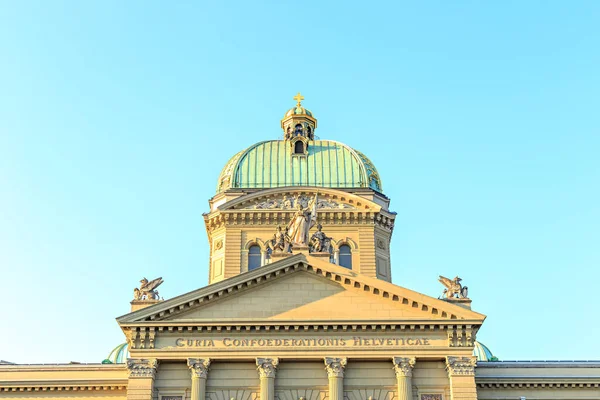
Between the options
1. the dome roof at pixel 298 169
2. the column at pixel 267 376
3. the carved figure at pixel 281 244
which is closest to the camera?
the column at pixel 267 376

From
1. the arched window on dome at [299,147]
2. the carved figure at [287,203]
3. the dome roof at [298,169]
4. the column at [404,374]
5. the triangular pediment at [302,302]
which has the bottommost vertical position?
the column at [404,374]

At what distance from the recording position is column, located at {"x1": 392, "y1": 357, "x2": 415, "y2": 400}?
39.2m

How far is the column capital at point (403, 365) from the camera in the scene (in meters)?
39.5

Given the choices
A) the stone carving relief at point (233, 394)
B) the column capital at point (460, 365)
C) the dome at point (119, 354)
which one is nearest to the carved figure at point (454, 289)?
the column capital at point (460, 365)

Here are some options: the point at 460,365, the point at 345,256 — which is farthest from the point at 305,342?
the point at 345,256

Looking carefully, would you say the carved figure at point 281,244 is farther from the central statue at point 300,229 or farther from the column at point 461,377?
the column at point 461,377

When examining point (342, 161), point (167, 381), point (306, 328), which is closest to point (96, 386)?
point (167, 381)

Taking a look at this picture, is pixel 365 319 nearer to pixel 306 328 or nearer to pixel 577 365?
pixel 306 328

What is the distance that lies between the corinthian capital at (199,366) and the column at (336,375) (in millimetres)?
5507

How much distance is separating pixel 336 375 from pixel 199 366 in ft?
20.6

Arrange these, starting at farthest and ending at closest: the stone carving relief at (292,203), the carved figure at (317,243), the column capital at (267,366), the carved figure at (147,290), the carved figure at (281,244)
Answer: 1. the stone carving relief at (292,203)
2. the carved figure at (281,244)
3. the carved figure at (317,243)
4. the carved figure at (147,290)
5. the column capital at (267,366)

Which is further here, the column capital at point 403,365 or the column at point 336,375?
the column capital at point 403,365

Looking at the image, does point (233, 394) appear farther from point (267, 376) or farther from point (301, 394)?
point (301, 394)

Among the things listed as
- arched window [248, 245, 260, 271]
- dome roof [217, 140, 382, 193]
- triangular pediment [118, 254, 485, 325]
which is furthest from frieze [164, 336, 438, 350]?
dome roof [217, 140, 382, 193]
